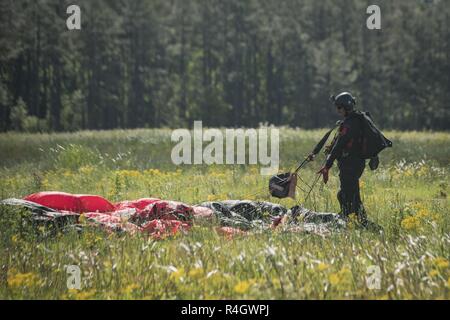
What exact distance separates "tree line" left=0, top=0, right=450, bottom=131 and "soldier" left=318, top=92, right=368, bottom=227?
3853 cm

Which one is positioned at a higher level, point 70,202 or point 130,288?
point 130,288

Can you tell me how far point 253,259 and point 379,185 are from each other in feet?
26.2

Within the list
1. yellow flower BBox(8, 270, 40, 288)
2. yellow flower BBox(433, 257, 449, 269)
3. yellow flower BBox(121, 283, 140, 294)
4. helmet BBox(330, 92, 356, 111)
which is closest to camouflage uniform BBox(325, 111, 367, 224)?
helmet BBox(330, 92, 356, 111)

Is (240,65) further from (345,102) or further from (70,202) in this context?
(345,102)
